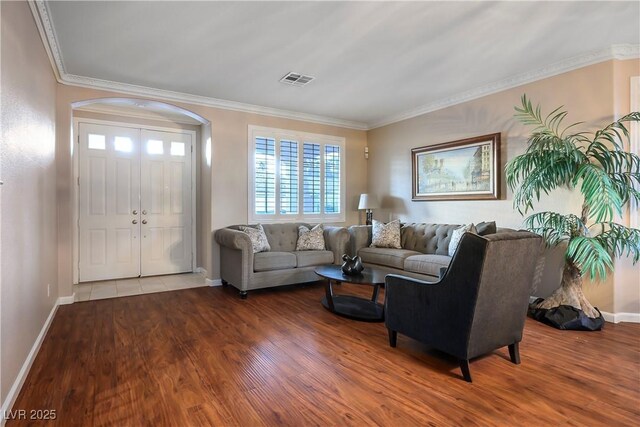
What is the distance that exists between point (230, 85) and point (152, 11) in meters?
1.62

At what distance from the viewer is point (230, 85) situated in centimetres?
429

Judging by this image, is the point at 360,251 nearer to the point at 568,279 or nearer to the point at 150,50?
the point at 568,279

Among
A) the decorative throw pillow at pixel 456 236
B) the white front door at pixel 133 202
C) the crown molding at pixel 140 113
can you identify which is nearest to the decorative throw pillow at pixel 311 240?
the decorative throw pillow at pixel 456 236

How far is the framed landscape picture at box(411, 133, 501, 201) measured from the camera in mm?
4336

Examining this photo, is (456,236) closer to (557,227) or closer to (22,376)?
(557,227)

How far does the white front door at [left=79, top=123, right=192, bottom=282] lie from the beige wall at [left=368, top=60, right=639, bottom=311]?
3374 millimetres

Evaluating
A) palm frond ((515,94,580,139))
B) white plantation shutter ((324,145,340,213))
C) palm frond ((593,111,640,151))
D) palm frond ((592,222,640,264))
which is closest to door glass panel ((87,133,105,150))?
white plantation shutter ((324,145,340,213))

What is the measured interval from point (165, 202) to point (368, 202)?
332cm

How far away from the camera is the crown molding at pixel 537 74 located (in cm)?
334

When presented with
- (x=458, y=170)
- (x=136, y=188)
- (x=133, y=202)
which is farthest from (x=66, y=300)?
(x=458, y=170)

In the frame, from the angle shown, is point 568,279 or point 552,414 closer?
point 552,414

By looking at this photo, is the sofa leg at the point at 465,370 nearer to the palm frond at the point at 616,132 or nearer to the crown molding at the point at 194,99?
the palm frond at the point at 616,132

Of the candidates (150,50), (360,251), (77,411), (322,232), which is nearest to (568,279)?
(360,251)

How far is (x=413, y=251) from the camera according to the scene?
4.79m
